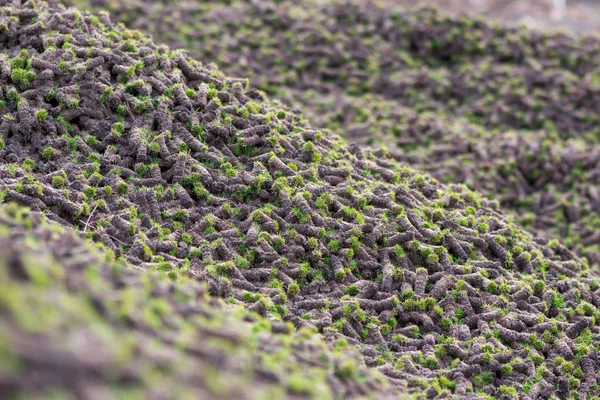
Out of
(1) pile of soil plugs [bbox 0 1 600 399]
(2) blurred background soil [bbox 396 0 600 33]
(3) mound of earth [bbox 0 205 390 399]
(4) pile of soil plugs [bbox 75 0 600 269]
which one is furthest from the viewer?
(2) blurred background soil [bbox 396 0 600 33]

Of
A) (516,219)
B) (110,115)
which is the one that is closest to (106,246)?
(110,115)

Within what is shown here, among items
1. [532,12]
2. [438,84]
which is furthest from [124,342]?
[532,12]

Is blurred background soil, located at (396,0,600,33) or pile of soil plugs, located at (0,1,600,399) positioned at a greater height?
blurred background soil, located at (396,0,600,33)

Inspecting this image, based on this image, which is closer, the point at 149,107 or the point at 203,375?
the point at 203,375

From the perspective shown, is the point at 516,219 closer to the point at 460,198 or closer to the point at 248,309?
the point at 460,198

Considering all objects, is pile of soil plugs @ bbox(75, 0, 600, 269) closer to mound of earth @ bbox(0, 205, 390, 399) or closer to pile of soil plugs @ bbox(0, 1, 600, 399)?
pile of soil plugs @ bbox(0, 1, 600, 399)

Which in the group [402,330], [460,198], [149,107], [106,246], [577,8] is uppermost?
[577,8]

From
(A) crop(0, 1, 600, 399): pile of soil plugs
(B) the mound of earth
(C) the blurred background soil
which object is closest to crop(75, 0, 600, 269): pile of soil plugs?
(A) crop(0, 1, 600, 399): pile of soil plugs
